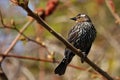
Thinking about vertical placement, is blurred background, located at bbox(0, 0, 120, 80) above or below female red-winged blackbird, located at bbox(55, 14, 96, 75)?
below

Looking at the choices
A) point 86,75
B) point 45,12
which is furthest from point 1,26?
point 86,75

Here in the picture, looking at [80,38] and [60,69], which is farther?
[80,38]

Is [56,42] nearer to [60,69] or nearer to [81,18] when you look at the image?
[81,18]

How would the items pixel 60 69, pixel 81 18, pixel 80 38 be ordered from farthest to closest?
pixel 81 18 → pixel 80 38 → pixel 60 69

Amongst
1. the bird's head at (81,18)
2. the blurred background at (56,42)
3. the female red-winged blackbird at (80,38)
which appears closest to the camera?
the female red-winged blackbird at (80,38)

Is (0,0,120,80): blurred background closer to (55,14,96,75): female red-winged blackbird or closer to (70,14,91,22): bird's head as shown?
(55,14,96,75): female red-winged blackbird

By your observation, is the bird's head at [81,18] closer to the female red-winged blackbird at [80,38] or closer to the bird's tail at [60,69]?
the female red-winged blackbird at [80,38]

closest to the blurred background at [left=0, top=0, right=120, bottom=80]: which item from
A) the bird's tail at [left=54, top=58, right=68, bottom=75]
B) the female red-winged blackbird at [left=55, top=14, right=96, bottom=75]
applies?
the female red-winged blackbird at [left=55, top=14, right=96, bottom=75]

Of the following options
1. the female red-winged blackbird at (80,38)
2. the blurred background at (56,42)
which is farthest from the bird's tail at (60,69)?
the blurred background at (56,42)

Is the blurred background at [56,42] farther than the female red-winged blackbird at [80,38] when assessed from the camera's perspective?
Yes

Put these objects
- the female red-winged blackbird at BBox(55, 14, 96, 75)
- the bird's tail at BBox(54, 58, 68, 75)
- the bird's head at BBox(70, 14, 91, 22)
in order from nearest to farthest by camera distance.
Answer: the bird's tail at BBox(54, 58, 68, 75) < the female red-winged blackbird at BBox(55, 14, 96, 75) < the bird's head at BBox(70, 14, 91, 22)

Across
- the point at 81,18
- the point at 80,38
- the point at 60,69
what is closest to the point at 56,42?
the point at 81,18

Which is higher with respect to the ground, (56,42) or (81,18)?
(81,18)

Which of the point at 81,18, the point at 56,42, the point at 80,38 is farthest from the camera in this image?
the point at 56,42
